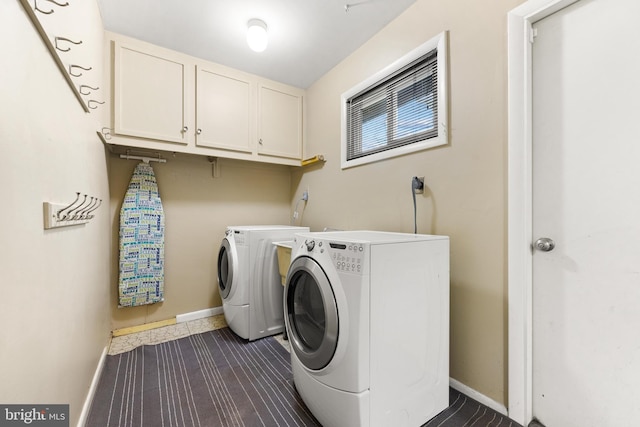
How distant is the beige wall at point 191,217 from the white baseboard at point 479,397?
88.1 inches

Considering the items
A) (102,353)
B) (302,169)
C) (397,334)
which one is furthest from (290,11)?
(102,353)

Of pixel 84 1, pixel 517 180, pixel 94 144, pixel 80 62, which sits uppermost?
pixel 84 1

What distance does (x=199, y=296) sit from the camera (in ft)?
8.65

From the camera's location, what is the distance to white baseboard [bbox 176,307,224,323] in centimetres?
251

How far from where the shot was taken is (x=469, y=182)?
146 cm

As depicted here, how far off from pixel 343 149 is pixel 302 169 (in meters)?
0.75

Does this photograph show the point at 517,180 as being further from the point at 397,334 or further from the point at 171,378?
the point at 171,378

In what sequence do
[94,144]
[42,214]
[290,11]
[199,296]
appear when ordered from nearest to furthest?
[42,214]
[94,144]
[290,11]
[199,296]

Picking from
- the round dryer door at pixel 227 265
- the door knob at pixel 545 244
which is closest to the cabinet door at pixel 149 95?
the round dryer door at pixel 227 265

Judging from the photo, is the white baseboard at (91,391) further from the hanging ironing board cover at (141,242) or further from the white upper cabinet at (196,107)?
the white upper cabinet at (196,107)

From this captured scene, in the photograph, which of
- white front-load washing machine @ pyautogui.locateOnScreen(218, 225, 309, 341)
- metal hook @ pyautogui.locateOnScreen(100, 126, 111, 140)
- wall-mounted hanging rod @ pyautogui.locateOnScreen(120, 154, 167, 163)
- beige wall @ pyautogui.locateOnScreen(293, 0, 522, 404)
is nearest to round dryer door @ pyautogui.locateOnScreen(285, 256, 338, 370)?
beige wall @ pyautogui.locateOnScreen(293, 0, 522, 404)

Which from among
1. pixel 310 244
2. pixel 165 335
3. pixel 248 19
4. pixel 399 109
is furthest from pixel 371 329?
pixel 248 19

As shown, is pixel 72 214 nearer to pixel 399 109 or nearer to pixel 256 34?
pixel 256 34

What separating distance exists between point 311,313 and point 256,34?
193cm
